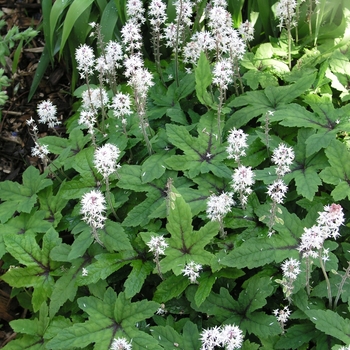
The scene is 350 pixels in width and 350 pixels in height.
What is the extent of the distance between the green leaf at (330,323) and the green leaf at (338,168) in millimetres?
669

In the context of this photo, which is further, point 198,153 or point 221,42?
point 221,42

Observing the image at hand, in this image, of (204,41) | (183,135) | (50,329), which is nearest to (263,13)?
(204,41)

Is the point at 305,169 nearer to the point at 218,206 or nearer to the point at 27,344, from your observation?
the point at 218,206

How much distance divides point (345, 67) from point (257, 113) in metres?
0.72

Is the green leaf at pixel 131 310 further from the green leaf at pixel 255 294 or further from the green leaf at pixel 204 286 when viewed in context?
the green leaf at pixel 255 294

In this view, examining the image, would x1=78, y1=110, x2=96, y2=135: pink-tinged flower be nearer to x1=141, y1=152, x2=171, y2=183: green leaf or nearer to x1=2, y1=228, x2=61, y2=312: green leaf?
x1=141, y1=152, x2=171, y2=183: green leaf

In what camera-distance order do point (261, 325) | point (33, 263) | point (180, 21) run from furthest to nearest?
point (180, 21)
point (33, 263)
point (261, 325)

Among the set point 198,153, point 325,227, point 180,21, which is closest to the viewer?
point 325,227

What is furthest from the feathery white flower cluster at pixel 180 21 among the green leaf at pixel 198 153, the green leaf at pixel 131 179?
the green leaf at pixel 131 179

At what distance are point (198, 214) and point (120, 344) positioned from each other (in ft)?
2.94

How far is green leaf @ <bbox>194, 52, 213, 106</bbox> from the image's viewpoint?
3140 millimetres

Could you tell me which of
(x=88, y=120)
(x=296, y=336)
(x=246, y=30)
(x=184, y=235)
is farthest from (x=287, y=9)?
(x=296, y=336)

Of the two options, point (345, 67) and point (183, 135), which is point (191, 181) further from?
point (345, 67)

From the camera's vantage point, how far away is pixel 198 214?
9.33ft
